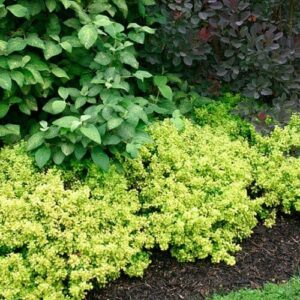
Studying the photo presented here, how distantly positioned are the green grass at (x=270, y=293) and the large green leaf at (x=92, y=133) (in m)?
1.06

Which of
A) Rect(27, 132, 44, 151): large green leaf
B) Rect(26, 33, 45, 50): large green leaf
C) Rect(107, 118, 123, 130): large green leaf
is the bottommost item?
Rect(27, 132, 44, 151): large green leaf

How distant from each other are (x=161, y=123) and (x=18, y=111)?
0.94 metres

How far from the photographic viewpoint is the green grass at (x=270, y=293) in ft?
11.1

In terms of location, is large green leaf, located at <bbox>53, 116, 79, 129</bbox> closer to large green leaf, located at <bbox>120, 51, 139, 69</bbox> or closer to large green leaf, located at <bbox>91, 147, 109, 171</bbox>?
large green leaf, located at <bbox>91, 147, 109, 171</bbox>

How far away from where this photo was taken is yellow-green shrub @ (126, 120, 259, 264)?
359 centimetres

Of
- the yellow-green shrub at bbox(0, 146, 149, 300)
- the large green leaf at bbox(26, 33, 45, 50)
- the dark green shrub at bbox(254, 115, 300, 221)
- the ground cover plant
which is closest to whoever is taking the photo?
the yellow-green shrub at bbox(0, 146, 149, 300)

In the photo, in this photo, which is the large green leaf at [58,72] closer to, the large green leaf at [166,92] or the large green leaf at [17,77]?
the large green leaf at [17,77]

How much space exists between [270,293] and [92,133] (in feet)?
4.28

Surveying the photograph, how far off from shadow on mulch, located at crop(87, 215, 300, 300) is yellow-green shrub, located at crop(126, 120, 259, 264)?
A: 0.08 metres

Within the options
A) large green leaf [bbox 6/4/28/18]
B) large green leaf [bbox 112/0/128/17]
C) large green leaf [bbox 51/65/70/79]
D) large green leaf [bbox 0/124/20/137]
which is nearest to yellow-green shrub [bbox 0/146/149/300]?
large green leaf [bbox 0/124/20/137]

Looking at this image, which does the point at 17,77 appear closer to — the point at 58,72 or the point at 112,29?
the point at 58,72

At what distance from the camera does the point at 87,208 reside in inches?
136

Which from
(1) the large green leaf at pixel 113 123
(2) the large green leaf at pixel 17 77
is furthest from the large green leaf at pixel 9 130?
(1) the large green leaf at pixel 113 123

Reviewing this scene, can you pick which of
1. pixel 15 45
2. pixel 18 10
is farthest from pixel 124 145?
pixel 18 10
